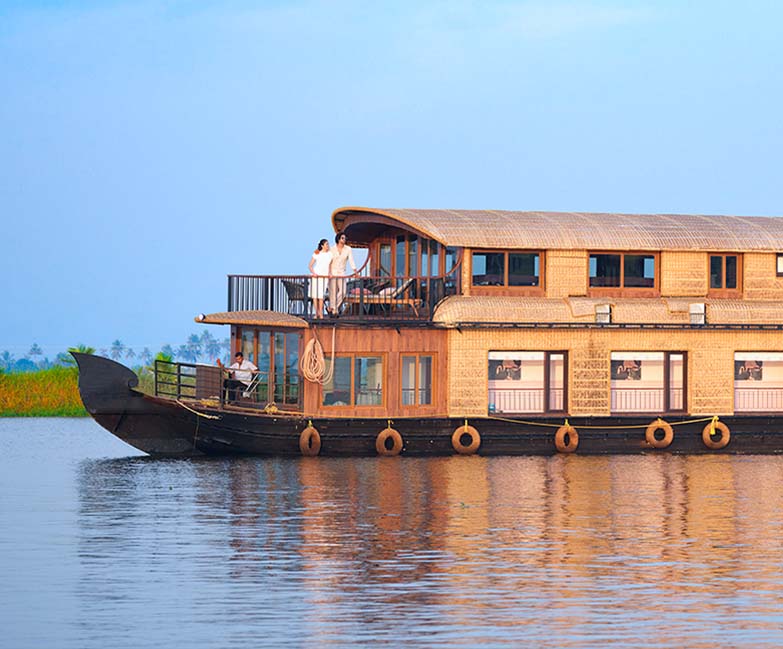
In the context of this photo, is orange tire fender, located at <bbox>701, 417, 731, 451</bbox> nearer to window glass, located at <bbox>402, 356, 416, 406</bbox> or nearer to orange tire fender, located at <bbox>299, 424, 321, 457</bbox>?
window glass, located at <bbox>402, 356, 416, 406</bbox>

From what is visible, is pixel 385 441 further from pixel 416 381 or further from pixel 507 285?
pixel 507 285

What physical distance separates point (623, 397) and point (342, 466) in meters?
6.37

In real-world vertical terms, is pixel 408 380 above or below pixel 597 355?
below

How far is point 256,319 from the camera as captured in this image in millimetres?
29453

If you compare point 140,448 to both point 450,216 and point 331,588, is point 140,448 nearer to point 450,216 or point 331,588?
point 450,216

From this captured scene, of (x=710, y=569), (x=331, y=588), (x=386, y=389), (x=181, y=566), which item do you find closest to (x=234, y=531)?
(x=181, y=566)

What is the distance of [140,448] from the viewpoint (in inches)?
1209

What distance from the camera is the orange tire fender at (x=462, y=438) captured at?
96.0ft

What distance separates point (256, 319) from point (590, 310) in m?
6.19

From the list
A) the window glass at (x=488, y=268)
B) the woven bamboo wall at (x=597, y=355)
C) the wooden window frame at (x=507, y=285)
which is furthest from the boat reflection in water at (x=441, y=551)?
the window glass at (x=488, y=268)

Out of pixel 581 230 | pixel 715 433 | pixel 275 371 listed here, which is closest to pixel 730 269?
pixel 581 230

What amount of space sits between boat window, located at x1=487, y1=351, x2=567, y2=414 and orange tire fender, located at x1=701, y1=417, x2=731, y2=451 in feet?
9.01

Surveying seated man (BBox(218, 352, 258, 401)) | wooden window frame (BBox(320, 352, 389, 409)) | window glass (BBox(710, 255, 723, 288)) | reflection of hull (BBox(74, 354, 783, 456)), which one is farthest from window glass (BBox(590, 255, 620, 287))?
seated man (BBox(218, 352, 258, 401))

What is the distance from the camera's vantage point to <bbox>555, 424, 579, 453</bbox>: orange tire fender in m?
29.8
